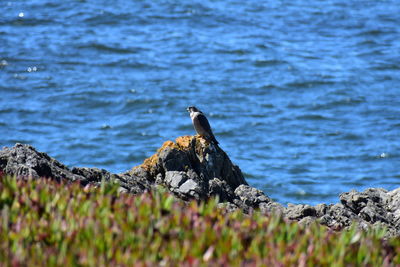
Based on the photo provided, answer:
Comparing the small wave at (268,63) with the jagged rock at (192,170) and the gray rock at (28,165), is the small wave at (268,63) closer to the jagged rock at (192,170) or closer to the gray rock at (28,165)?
the jagged rock at (192,170)

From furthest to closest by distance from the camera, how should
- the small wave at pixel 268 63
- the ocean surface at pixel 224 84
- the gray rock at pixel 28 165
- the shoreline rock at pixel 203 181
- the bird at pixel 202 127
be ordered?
the small wave at pixel 268 63 < the ocean surface at pixel 224 84 < the bird at pixel 202 127 < the shoreline rock at pixel 203 181 < the gray rock at pixel 28 165

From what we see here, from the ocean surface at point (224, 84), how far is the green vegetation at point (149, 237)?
42.5 ft

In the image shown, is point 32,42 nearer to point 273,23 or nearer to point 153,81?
point 153,81

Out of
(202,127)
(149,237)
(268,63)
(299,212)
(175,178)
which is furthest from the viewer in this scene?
(268,63)

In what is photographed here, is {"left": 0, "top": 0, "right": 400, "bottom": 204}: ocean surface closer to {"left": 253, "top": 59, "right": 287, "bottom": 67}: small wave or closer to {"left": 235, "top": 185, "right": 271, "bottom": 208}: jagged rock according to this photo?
{"left": 253, "top": 59, "right": 287, "bottom": 67}: small wave

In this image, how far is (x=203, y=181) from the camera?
31.8 ft

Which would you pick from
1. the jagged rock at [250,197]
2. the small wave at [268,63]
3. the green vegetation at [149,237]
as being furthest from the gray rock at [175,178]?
the small wave at [268,63]

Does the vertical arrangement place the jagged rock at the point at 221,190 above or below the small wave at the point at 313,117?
above

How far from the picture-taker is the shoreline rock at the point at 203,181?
8.45 metres

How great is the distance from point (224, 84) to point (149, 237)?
21.2 m

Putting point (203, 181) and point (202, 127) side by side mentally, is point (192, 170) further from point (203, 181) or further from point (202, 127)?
point (202, 127)

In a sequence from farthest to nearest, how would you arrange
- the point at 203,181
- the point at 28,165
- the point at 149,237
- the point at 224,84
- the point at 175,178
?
the point at 224,84
the point at 203,181
the point at 175,178
the point at 28,165
the point at 149,237

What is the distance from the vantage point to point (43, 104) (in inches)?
957

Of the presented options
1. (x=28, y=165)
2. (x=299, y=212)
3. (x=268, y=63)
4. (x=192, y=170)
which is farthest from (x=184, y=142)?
(x=268, y=63)
